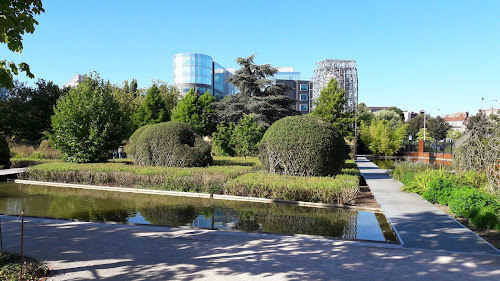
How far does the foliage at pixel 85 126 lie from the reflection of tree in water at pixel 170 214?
8892mm

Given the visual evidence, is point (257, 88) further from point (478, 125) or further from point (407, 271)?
point (407, 271)

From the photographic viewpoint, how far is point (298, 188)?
9.98 metres

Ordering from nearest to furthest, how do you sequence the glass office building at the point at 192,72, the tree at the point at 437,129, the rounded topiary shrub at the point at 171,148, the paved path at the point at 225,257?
the paved path at the point at 225,257
the rounded topiary shrub at the point at 171,148
the tree at the point at 437,129
the glass office building at the point at 192,72

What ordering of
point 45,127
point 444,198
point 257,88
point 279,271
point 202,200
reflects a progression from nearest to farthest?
point 279,271 → point 444,198 → point 202,200 → point 257,88 → point 45,127

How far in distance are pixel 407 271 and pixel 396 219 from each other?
324 cm

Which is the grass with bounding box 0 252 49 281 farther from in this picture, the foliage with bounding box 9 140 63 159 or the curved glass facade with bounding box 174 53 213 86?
the curved glass facade with bounding box 174 53 213 86

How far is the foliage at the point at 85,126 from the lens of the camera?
54.6 ft

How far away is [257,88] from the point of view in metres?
33.1

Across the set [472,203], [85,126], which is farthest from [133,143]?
[472,203]

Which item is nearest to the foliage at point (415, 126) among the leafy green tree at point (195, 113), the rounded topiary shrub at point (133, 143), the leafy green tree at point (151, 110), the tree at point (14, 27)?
the leafy green tree at point (195, 113)

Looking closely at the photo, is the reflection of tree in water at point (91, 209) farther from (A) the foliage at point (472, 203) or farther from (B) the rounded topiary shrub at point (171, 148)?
(A) the foliage at point (472, 203)

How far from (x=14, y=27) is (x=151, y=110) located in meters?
39.9

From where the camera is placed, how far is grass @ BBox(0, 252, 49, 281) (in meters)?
4.31

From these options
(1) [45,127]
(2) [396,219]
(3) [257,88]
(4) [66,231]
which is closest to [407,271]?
(2) [396,219]
